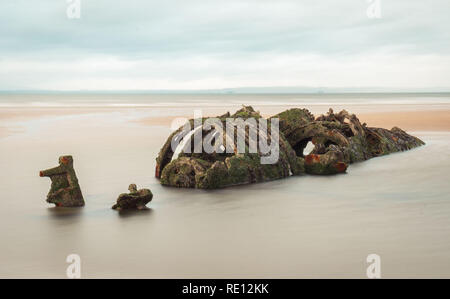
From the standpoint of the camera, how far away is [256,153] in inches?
408

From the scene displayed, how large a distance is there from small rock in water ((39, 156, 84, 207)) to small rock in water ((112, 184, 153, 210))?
2.17 feet

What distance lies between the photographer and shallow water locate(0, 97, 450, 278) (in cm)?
553

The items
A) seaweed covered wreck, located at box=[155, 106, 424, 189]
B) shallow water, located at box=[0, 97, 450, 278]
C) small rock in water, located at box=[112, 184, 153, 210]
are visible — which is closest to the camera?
shallow water, located at box=[0, 97, 450, 278]

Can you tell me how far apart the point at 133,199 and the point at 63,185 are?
111cm

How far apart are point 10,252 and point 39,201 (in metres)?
2.75

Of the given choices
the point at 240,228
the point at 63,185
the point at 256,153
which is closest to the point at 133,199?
the point at 63,185

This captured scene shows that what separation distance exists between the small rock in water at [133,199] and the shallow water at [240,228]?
16cm

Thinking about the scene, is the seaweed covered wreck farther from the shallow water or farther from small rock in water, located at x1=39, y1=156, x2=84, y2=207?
small rock in water, located at x1=39, y1=156, x2=84, y2=207

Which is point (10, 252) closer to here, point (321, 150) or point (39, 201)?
point (39, 201)

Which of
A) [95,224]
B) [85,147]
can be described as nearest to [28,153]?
[85,147]

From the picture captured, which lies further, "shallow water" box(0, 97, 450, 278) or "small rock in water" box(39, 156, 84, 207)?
"small rock in water" box(39, 156, 84, 207)

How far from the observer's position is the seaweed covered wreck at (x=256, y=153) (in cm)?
988

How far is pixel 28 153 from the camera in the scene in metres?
15.2

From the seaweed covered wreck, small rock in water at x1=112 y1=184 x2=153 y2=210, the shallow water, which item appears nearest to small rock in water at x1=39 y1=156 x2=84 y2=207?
the shallow water
